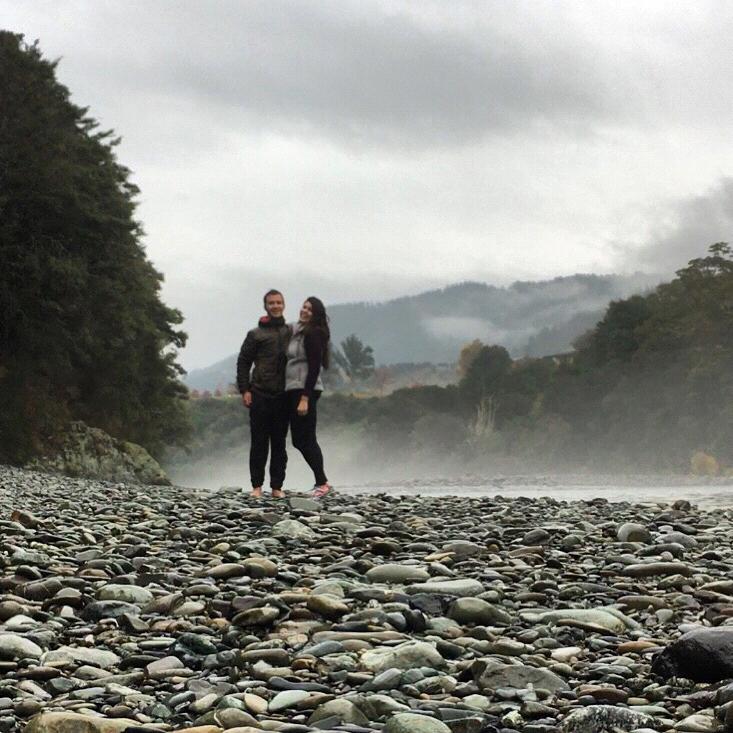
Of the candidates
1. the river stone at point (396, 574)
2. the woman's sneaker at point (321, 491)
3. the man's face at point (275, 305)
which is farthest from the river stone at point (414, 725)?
the woman's sneaker at point (321, 491)

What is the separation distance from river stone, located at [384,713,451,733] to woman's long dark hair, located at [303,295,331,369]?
945cm

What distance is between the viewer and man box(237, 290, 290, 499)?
13243 mm

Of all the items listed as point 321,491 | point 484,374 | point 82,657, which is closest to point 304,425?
point 321,491

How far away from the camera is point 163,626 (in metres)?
5.57

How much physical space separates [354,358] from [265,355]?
5922 inches

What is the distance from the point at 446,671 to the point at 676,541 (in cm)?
522

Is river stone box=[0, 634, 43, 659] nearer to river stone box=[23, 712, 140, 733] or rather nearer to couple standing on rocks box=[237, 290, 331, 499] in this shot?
river stone box=[23, 712, 140, 733]

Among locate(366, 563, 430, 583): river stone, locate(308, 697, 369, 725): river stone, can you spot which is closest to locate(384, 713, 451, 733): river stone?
locate(308, 697, 369, 725): river stone

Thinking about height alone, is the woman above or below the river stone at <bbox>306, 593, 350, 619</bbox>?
above

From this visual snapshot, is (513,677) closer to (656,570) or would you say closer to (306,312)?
(656,570)

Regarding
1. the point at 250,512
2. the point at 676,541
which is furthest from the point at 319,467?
the point at 676,541

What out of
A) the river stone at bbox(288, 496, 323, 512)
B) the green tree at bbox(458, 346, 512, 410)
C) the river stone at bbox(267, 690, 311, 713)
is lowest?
the river stone at bbox(267, 690, 311, 713)

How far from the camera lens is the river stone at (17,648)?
4.85 meters

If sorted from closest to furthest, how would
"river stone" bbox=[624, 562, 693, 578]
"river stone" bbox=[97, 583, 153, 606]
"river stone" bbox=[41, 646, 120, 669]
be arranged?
"river stone" bbox=[41, 646, 120, 669] → "river stone" bbox=[97, 583, 153, 606] → "river stone" bbox=[624, 562, 693, 578]
